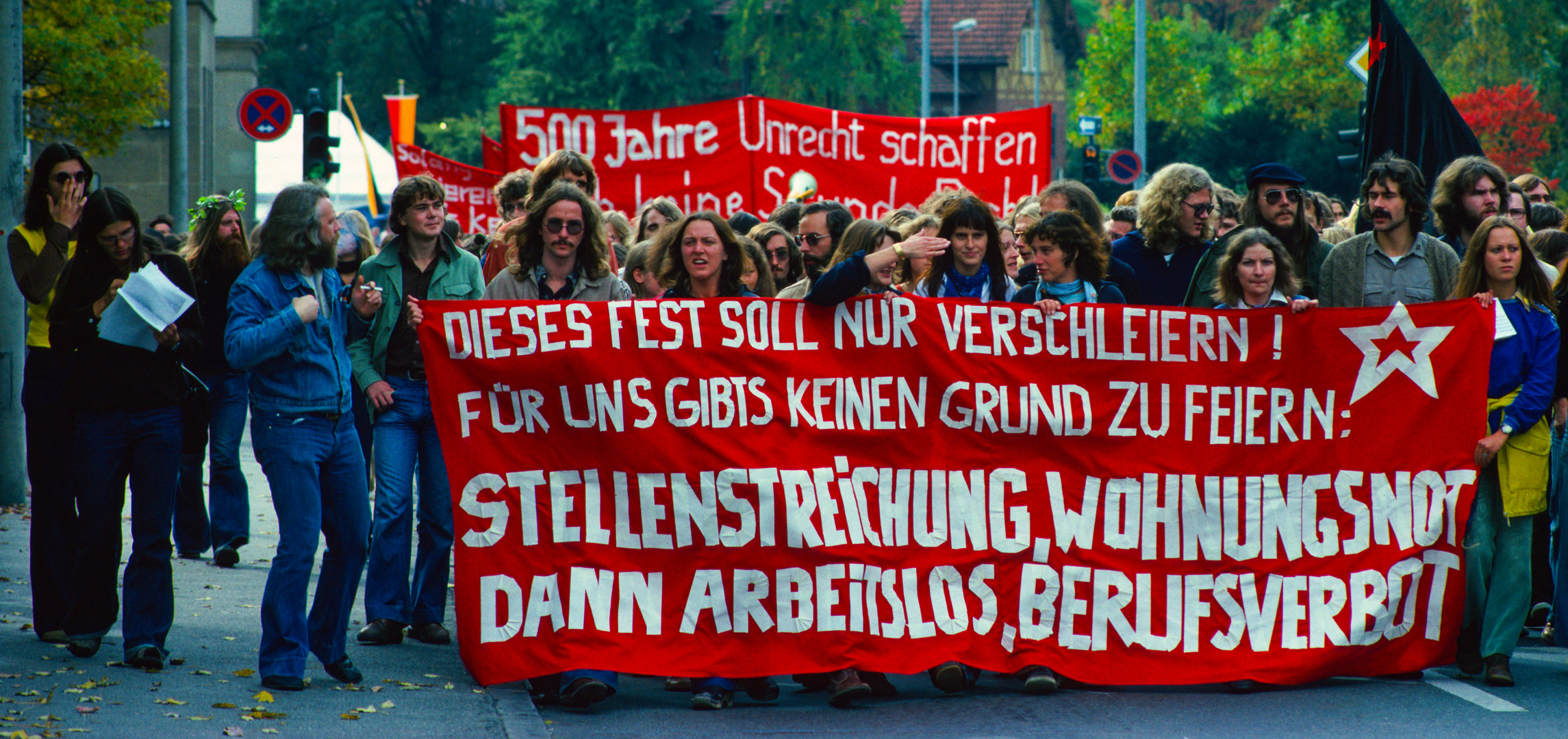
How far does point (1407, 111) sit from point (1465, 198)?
159 centimetres

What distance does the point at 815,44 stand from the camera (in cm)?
5709

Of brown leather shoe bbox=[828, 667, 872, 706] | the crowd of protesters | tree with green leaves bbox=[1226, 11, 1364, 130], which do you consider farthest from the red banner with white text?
tree with green leaves bbox=[1226, 11, 1364, 130]

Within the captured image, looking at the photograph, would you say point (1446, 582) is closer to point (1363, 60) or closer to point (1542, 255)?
point (1542, 255)

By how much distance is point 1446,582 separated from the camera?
21.2ft

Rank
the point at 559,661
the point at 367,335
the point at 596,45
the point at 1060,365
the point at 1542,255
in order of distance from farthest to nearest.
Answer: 1. the point at 596,45
2. the point at 1542,255
3. the point at 367,335
4. the point at 1060,365
5. the point at 559,661

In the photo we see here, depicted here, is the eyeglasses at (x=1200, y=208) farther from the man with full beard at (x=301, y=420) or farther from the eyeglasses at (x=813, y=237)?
the man with full beard at (x=301, y=420)

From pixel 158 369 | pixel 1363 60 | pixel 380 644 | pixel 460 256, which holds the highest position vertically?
pixel 1363 60

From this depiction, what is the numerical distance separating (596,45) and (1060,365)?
53587 mm

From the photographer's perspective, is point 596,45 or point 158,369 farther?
point 596,45

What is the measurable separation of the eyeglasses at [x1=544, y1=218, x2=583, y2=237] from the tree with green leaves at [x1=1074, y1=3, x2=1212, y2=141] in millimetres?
52829

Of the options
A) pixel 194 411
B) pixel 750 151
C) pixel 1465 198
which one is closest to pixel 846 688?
pixel 194 411

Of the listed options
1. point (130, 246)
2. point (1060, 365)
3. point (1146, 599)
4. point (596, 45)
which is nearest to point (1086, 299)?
point (1060, 365)

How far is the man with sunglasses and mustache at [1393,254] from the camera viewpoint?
6.99 m

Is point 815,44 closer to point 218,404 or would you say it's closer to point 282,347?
point 218,404
